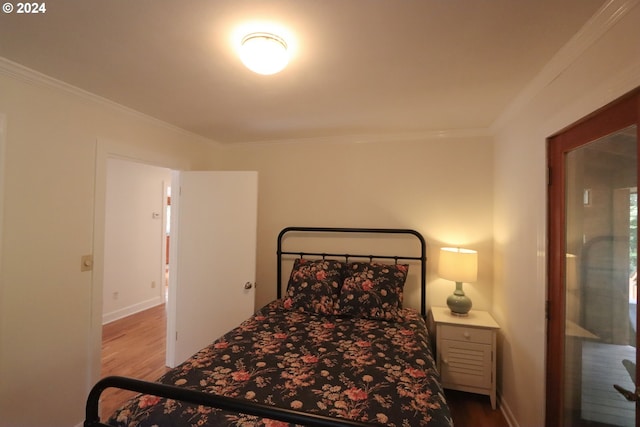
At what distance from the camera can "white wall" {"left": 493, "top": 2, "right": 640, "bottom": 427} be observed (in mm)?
1056

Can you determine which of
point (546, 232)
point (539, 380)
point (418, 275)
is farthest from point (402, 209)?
point (539, 380)

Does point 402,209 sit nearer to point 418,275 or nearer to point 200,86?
point 418,275

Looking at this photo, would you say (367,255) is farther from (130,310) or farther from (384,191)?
(130,310)

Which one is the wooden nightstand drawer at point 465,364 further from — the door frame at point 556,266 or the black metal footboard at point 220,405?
the black metal footboard at point 220,405

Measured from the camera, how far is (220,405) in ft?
2.77

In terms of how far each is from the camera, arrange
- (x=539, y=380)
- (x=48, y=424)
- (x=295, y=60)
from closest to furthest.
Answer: (x=295, y=60), (x=539, y=380), (x=48, y=424)

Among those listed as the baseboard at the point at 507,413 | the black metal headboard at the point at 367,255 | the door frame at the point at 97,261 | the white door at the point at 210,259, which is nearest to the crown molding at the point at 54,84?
the door frame at the point at 97,261

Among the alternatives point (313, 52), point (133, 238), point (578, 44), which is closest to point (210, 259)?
point (313, 52)

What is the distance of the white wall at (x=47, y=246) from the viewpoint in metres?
1.55

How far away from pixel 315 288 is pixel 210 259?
1079mm

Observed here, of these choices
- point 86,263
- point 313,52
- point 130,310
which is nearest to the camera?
point 313,52

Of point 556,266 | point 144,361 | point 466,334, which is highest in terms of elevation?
point 556,266

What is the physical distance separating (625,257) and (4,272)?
Result: 3021mm

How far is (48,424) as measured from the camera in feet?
5.60
